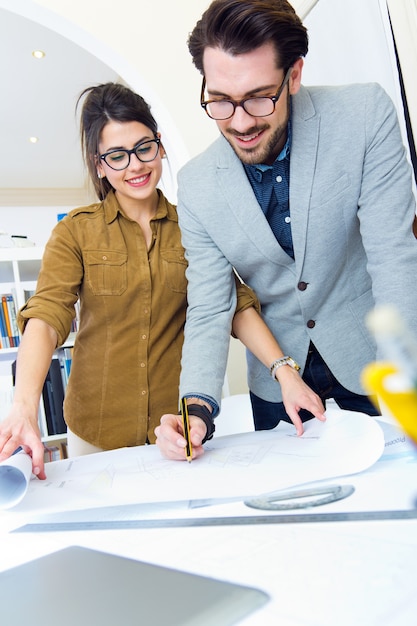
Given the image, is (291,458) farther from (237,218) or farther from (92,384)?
(92,384)

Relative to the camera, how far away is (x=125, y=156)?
149 cm

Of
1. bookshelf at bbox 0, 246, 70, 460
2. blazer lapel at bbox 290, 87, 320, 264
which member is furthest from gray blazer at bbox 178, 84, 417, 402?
bookshelf at bbox 0, 246, 70, 460

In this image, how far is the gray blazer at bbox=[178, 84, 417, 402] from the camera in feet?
4.13

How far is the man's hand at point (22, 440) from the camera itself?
1.03m

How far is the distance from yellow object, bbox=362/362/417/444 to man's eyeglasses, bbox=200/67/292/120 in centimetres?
107

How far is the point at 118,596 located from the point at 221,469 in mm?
466

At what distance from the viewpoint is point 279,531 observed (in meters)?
0.68

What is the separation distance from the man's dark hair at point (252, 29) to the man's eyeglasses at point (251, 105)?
5cm

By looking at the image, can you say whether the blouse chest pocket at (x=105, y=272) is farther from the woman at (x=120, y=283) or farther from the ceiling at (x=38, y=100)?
the ceiling at (x=38, y=100)

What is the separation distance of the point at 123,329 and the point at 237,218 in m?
0.42

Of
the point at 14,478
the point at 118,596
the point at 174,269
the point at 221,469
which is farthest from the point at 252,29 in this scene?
the point at 118,596

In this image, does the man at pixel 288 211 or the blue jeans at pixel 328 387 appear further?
the blue jeans at pixel 328 387

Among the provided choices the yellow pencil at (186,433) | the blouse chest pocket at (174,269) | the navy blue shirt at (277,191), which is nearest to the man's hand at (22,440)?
the yellow pencil at (186,433)

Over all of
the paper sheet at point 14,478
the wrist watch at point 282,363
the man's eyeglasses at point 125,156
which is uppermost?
the man's eyeglasses at point 125,156
